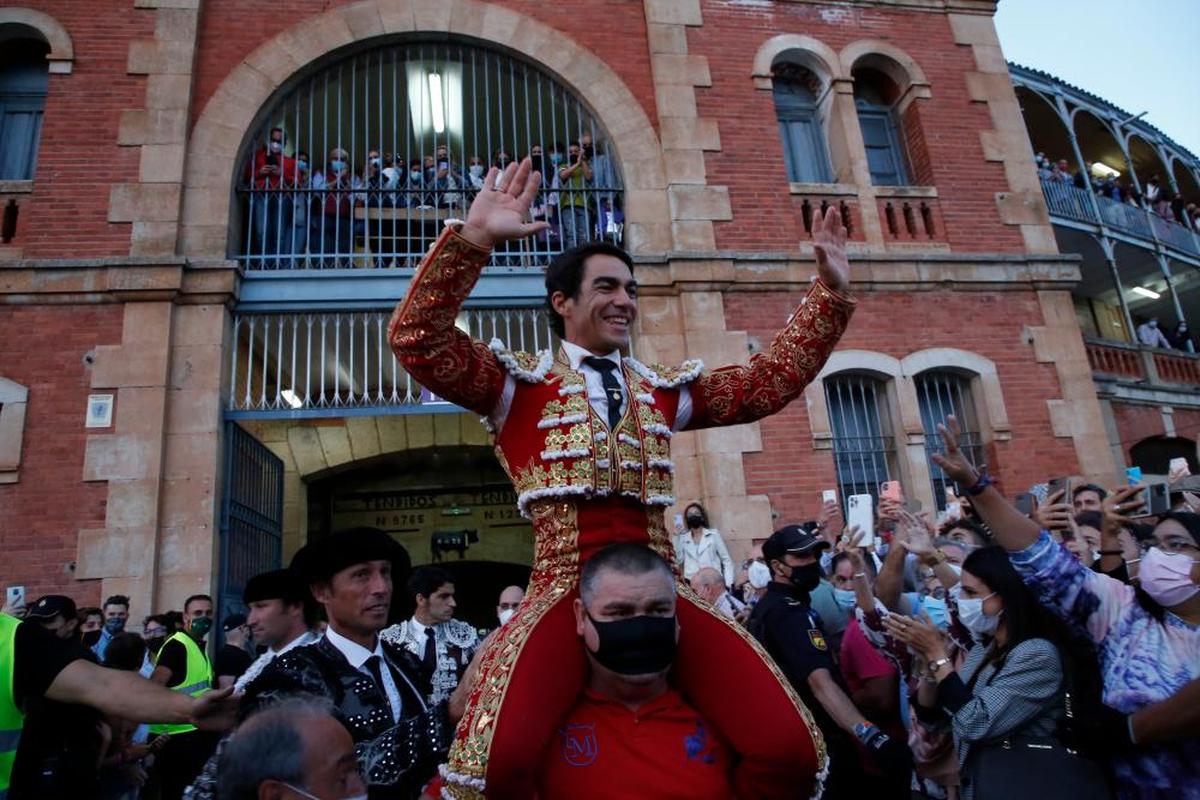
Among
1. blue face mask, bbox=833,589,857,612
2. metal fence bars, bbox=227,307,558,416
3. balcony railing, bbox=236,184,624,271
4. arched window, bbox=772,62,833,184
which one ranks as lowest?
blue face mask, bbox=833,589,857,612

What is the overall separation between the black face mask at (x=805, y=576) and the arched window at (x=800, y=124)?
8020 mm

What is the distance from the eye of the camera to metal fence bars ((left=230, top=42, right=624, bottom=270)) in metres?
10.1

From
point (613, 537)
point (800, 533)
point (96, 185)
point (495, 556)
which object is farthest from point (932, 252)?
point (96, 185)

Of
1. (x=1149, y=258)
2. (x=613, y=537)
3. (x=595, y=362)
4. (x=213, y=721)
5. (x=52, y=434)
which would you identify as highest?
(x=1149, y=258)

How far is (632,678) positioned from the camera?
2.18m

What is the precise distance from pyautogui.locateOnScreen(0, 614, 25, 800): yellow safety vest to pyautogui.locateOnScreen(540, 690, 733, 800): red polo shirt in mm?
1843

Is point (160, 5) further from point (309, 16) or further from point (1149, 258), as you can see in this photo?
point (1149, 258)

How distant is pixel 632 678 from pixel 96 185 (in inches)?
381

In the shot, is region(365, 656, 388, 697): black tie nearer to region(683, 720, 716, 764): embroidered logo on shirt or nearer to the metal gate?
region(683, 720, 716, 764): embroidered logo on shirt

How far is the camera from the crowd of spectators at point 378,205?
9.98m

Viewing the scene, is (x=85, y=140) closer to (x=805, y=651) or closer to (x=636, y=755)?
(x=805, y=651)

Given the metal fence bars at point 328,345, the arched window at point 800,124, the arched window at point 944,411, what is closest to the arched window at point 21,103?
the metal fence bars at point 328,345

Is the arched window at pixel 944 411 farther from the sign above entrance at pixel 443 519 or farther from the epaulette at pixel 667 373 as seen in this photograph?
the epaulette at pixel 667 373

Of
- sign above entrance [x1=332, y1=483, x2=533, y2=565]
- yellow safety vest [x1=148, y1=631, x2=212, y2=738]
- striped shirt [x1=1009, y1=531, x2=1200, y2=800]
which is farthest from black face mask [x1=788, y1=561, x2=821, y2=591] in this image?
sign above entrance [x1=332, y1=483, x2=533, y2=565]
